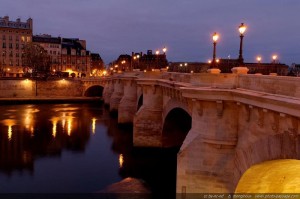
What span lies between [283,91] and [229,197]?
259 inches

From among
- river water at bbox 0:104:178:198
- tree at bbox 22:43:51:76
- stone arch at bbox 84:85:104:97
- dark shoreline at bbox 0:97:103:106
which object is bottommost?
river water at bbox 0:104:178:198

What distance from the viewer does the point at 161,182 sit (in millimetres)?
28266

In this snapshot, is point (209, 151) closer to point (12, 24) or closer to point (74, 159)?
point (74, 159)

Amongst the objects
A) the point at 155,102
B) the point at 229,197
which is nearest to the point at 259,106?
the point at 229,197

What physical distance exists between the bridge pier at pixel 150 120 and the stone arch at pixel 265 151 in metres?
21.6

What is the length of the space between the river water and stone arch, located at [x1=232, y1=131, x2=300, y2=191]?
11.5 meters

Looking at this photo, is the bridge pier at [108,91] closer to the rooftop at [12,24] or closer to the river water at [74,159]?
the river water at [74,159]

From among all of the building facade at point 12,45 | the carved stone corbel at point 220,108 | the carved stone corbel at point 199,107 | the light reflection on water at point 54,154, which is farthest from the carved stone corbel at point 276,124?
the building facade at point 12,45

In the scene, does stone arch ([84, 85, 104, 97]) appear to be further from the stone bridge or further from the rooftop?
the stone bridge

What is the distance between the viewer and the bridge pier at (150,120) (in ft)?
123

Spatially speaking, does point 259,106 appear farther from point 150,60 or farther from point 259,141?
point 150,60

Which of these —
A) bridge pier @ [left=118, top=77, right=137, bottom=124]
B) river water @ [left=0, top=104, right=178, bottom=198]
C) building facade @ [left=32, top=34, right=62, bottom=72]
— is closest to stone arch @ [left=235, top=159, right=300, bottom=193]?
river water @ [left=0, top=104, right=178, bottom=198]

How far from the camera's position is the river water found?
27984 millimetres

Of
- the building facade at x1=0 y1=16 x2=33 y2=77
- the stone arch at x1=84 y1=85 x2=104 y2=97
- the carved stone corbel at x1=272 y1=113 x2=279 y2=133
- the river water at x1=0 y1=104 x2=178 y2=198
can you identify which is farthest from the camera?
the building facade at x1=0 y1=16 x2=33 y2=77
